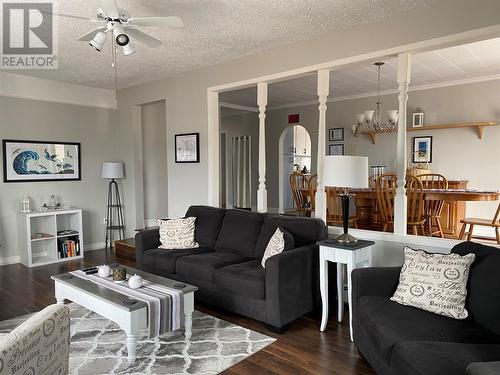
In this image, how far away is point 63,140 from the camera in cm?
578

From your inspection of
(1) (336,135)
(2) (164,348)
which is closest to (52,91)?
(2) (164,348)

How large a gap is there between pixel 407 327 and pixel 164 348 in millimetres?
1742

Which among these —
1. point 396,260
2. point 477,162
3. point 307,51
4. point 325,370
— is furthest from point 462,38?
point 477,162

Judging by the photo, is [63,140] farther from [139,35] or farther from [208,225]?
[139,35]

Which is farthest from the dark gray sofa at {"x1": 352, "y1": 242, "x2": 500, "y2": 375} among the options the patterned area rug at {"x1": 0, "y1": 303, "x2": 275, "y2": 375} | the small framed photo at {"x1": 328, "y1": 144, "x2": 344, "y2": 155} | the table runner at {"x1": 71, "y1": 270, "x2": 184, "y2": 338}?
the small framed photo at {"x1": 328, "y1": 144, "x2": 344, "y2": 155}

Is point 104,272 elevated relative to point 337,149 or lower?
lower

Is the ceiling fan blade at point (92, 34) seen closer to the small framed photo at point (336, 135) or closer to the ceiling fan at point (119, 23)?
the ceiling fan at point (119, 23)

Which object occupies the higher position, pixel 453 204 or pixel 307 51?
pixel 307 51

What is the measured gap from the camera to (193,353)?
2742mm

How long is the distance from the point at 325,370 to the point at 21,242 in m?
4.65

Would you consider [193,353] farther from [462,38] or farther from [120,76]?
[120,76]

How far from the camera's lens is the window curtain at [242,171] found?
9227mm

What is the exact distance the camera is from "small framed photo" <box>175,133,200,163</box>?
5031mm

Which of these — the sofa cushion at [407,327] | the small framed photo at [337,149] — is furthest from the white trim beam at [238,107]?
the sofa cushion at [407,327]
